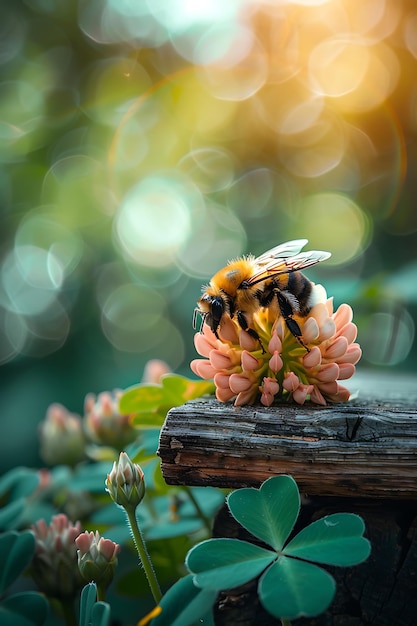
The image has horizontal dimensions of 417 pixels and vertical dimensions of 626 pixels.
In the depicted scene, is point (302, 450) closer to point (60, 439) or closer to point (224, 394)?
point (224, 394)

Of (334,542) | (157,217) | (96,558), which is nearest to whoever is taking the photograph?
(334,542)

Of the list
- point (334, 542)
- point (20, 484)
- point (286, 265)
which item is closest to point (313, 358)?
point (286, 265)

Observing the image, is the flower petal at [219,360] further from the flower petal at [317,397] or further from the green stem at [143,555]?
the green stem at [143,555]

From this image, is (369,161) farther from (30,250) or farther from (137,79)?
(30,250)

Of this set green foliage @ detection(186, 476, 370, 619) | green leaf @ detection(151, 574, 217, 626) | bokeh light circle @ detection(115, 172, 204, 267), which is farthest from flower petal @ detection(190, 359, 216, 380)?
bokeh light circle @ detection(115, 172, 204, 267)

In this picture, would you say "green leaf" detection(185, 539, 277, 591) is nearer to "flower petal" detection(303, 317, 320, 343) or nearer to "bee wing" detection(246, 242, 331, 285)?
"flower petal" detection(303, 317, 320, 343)

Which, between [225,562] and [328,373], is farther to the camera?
[328,373]

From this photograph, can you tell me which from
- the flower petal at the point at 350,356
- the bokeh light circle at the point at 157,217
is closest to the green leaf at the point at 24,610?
the flower petal at the point at 350,356
